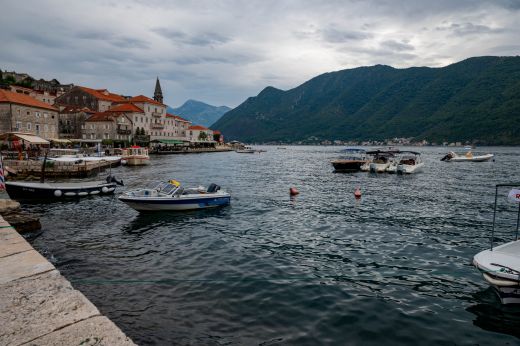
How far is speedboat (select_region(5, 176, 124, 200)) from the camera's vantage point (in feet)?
91.9

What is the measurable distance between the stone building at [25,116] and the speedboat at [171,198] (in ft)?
195

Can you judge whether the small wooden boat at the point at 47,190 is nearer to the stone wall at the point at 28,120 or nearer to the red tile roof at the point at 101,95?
the stone wall at the point at 28,120

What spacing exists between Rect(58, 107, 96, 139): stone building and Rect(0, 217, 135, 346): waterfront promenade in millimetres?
110118

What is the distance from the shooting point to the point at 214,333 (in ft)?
30.1

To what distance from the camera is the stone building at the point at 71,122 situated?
105m

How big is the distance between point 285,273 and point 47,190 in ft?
82.1

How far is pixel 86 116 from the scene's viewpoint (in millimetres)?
106625

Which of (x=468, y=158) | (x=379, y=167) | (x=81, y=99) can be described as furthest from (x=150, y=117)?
(x=468, y=158)

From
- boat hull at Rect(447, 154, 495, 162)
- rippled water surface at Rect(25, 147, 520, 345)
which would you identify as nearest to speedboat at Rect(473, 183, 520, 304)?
rippled water surface at Rect(25, 147, 520, 345)

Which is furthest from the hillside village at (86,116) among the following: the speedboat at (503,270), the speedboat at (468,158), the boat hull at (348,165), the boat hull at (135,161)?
the speedboat at (468,158)

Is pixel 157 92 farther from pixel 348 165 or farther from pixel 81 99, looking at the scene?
pixel 348 165

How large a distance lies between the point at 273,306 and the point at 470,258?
33.8 feet

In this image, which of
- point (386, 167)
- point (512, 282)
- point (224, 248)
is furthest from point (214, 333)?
point (386, 167)

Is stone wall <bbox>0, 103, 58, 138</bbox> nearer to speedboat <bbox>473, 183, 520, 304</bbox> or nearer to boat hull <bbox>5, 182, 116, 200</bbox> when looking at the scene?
boat hull <bbox>5, 182, 116, 200</bbox>
